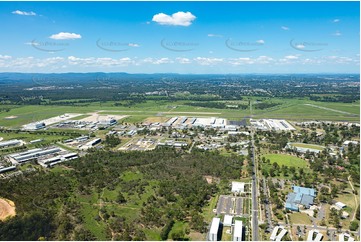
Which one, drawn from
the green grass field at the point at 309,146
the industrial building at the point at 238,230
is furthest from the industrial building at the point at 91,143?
the green grass field at the point at 309,146

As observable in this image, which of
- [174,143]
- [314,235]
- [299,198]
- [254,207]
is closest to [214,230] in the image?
[254,207]

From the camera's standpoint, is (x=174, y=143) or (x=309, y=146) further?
(x=174, y=143)

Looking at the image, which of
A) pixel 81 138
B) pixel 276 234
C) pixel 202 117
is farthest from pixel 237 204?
pixel 202 117

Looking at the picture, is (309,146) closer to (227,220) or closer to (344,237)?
(344,237)

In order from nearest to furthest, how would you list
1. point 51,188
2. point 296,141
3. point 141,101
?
point 51,188
point 296,141
point 141,101

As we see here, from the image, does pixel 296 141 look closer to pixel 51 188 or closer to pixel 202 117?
pixel 202 117
